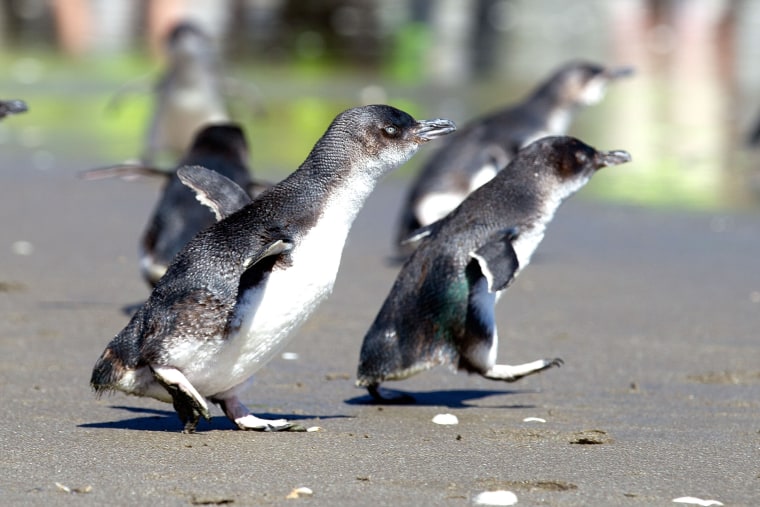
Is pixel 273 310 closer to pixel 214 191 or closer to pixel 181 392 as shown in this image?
pixel 181 392

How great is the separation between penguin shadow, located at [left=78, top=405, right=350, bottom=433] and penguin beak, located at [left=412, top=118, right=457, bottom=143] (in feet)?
3.08

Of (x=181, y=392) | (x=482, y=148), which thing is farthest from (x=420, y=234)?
(x=482, y=148)

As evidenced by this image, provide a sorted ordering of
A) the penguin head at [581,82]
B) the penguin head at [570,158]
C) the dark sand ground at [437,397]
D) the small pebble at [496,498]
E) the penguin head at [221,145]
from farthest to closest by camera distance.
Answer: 1. the penguin head at [581,82]
2. the penguin head at [221,145]
3. the penguin head at [570,158]
4. the dark sand ground at [437,397]
5. the small pebble at [496,498]

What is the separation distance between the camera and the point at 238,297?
13.4 ft

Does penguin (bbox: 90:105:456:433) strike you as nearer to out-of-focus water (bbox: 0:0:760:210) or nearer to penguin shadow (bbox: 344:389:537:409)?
penguin shadow (bbox: 344:389:537:409)

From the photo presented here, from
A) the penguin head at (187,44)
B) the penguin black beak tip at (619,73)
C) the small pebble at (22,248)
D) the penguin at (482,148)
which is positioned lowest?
the small pebble at (22,248)

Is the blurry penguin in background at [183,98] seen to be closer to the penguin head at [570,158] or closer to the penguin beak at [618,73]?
the penguin beak at [618,73]

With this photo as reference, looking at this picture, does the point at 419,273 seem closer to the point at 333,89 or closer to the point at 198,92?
the point at 198,92

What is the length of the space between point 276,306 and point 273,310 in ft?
0.05

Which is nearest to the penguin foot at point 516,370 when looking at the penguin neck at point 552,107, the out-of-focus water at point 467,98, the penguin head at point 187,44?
the penguin neck at point 552,107

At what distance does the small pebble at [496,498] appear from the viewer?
11.2 ft

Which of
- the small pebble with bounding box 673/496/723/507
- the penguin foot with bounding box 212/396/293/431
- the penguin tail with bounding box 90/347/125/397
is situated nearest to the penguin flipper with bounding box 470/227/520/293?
the penguin foot with bounding box 212/396/293/431

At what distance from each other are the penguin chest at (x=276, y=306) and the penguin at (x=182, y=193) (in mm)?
2026

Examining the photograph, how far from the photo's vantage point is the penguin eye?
177 inches
